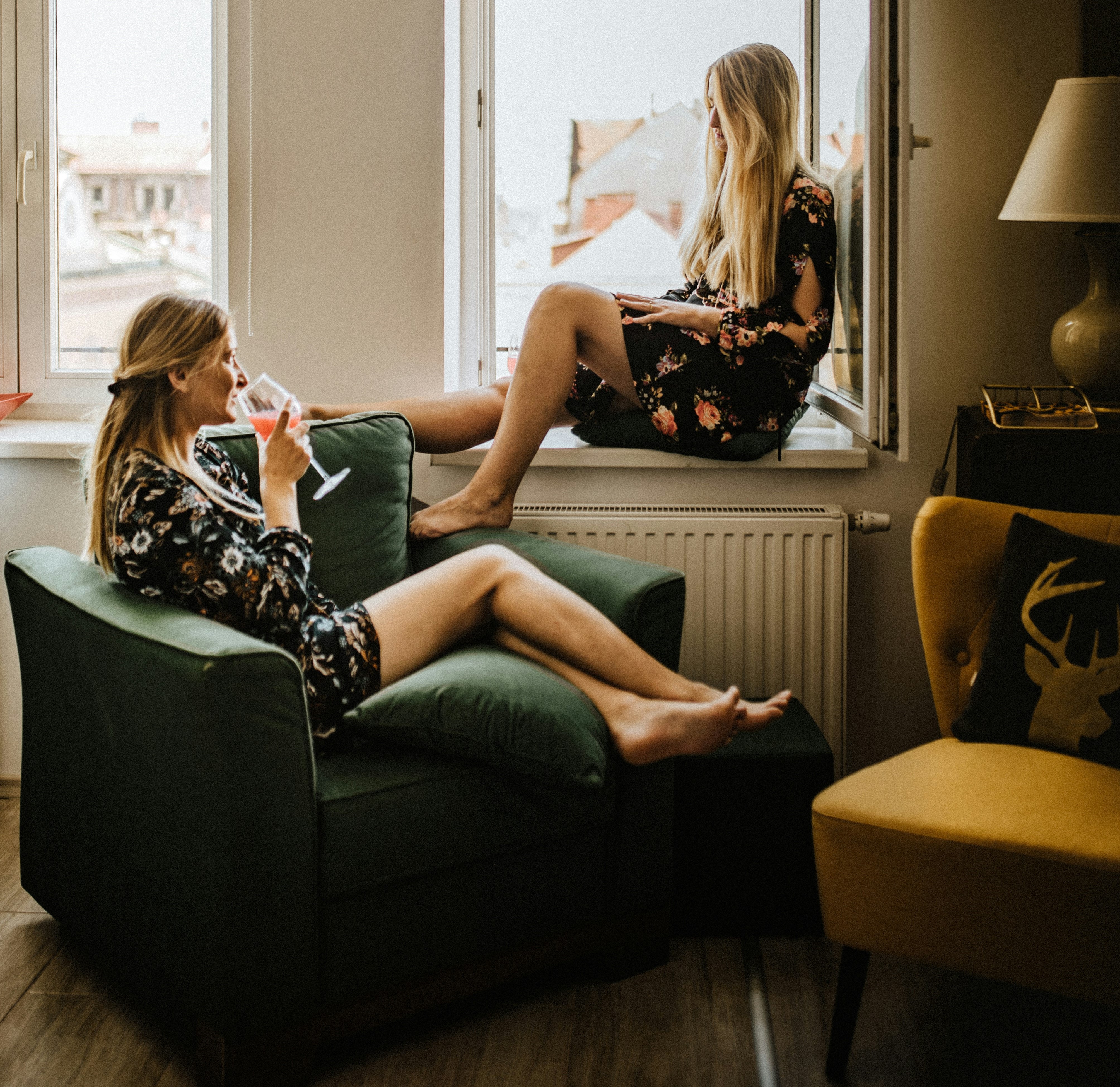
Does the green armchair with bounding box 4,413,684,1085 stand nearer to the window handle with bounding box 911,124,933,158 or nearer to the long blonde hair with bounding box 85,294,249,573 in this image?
the long blonde hair with bounding box 85,294,249,573

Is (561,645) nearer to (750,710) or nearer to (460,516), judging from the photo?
(750,710)

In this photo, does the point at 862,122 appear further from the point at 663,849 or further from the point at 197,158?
the point at 197,158

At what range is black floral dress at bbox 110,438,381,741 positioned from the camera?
1.67 m

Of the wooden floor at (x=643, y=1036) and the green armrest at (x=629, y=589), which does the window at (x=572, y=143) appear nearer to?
the green armrest at (x=629, y=589)

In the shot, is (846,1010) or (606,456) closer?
(846,1010)

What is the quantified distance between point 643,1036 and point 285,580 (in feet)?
2.83

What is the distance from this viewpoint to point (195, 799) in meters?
1.52

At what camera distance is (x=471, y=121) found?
271 centimetres

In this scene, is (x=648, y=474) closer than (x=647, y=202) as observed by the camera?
Yes

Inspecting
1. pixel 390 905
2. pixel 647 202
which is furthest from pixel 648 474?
pixel 390 905

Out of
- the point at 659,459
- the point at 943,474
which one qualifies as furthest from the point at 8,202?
the point at 943,474

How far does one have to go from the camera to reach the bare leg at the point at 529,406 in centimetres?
227

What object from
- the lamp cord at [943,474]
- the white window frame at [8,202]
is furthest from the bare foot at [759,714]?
the white window frame at [8,202]

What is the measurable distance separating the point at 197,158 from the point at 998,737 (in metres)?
2.17
